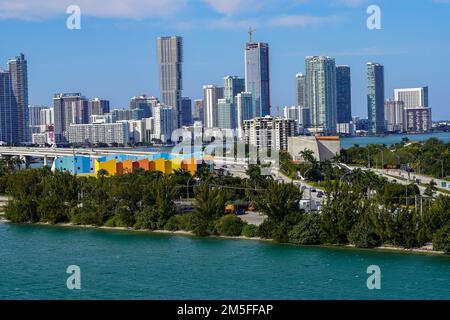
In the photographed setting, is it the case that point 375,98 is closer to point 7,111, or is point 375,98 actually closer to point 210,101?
point 210,101

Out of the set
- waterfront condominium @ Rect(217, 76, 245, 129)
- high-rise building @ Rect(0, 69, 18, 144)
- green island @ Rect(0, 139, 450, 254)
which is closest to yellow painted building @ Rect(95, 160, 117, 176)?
green island @ Rect(0, 139, 450, 254)

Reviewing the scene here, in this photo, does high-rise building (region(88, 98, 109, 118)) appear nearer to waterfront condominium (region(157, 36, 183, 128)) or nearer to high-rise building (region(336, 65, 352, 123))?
waterfront condominium (region(157, 36, 183, 128))
